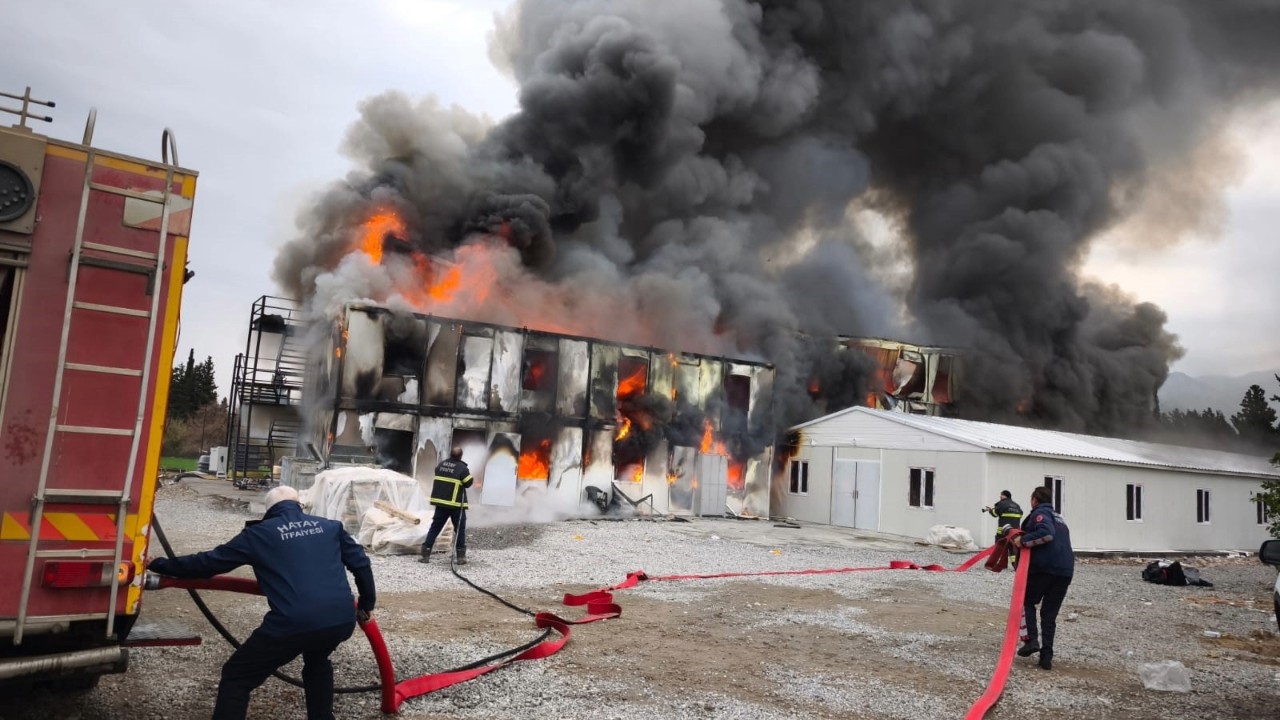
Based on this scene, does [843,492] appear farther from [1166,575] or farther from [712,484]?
[1166,575]

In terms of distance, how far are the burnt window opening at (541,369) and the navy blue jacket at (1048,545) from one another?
53.9ft

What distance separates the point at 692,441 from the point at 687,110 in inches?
602

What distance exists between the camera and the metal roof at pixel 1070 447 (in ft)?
62.0

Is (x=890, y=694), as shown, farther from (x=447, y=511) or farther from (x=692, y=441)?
(x=692, y=441)

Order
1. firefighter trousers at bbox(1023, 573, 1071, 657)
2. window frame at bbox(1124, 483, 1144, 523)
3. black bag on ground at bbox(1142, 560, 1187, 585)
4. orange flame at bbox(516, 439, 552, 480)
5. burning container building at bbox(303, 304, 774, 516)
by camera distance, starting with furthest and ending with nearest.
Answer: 1. orange flame at bbox(516, 439, 552, 480)
2. window frame at bbox(1124, 483, 1144, 523)
3. burning container building at bbox(303, 304, 774, 516)
4. black bag on ground at bbox(1142, 560, 1187, 585)
5. firefighter trousers at bbox(1023, 573, 1071, 657)

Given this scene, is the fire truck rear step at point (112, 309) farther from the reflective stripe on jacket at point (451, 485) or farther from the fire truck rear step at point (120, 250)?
the reflective stripe on jacket at point (451, 485)

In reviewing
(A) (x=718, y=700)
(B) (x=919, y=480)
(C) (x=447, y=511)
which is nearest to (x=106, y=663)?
(A) (x=718, y=700)

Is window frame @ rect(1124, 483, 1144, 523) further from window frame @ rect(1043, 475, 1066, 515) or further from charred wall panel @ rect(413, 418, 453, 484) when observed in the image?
charred wall panel @ rect(413, 418, 453, 484)

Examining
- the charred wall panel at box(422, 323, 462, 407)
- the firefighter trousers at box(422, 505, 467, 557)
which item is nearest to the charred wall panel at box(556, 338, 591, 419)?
the charred wall panel at box(422, 323, 462, 407)

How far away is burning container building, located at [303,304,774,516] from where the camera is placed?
1972 centimetres

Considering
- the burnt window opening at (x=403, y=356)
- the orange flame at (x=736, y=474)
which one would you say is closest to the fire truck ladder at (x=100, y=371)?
the burnt window opening at (x=403, y=356)

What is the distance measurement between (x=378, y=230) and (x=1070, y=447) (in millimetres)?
21218

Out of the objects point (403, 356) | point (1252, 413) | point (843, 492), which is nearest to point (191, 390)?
point (403, 356)

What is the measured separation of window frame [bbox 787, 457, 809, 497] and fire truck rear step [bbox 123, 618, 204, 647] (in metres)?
20.7
